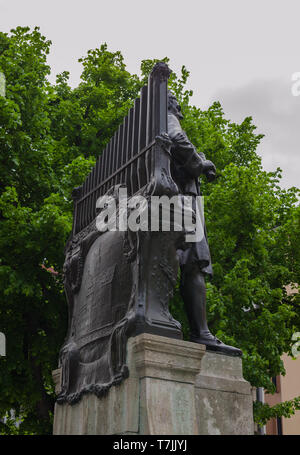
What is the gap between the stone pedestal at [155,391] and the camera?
13.8 feet

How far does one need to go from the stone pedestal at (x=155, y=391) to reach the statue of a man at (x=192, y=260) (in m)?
0.76

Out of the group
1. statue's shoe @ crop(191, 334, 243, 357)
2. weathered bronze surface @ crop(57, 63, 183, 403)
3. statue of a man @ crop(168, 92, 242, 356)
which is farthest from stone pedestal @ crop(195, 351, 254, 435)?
weathered bronze surface @ crop(57, 63, 183, 403)

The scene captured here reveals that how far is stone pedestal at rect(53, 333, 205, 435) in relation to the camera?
4.22 m

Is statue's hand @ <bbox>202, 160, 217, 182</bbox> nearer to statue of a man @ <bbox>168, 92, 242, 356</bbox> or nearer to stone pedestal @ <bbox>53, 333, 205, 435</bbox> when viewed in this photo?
statue of a man @ <bbox>168, 92, 242, 356</bbox>

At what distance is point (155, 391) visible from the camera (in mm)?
4277

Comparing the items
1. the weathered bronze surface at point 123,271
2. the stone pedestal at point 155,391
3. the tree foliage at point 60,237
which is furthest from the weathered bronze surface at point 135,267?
the tree foliage at point 60,237

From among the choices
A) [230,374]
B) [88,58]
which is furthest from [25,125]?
[230,374]

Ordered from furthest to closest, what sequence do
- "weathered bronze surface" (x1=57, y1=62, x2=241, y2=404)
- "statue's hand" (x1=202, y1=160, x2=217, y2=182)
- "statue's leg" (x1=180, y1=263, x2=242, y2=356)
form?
1. "statue's hand" (x1=202, y1=160, x2=217, y2=182)
2. "statue's leg" (x1=180, y1=263, x2=242, y2=356)
3. "weathered bronze surface" (x1=57, y1=62, x2=241, y2=404)

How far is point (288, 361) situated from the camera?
27141 millimetres

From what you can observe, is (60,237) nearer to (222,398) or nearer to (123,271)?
(123,271)

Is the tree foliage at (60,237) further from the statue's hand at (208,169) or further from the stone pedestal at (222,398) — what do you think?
the stone pedestal at (222,398)

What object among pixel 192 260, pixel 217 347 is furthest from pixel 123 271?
pixel 217 347

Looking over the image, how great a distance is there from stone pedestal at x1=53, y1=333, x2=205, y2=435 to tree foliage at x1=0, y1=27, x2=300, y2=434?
5313mm
